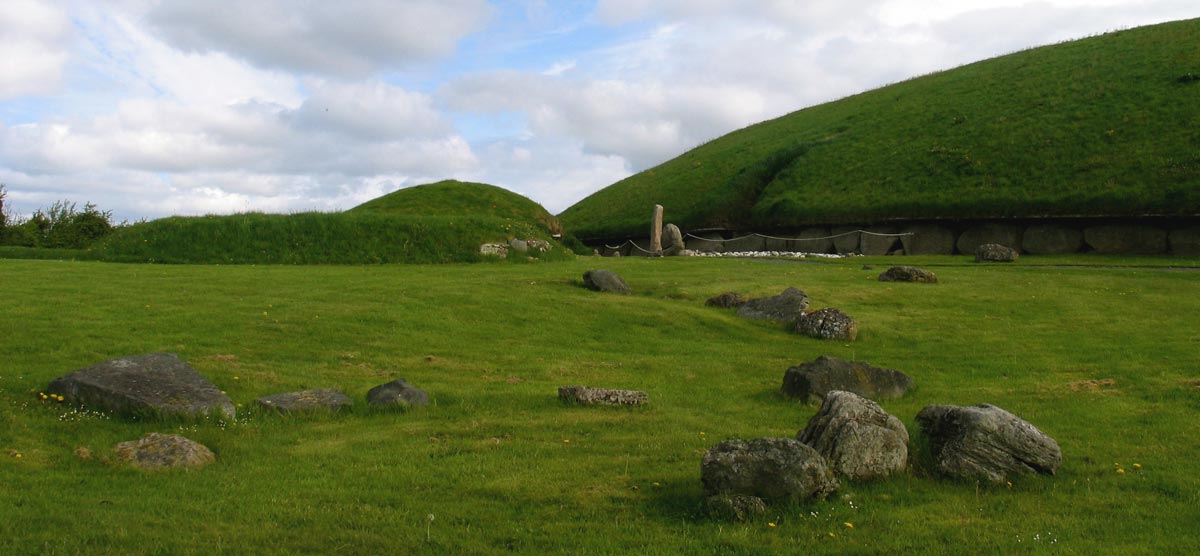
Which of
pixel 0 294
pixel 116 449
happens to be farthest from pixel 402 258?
pixel 116 449

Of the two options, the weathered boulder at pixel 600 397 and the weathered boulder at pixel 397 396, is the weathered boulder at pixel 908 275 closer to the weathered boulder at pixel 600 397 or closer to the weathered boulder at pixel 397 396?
the weathered boulder at pixel 600 397

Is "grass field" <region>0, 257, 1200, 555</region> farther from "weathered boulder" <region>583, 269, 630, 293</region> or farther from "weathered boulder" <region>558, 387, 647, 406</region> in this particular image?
"weathered boulder" <region>583, 269, 630, 293</region>

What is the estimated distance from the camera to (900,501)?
9.98m

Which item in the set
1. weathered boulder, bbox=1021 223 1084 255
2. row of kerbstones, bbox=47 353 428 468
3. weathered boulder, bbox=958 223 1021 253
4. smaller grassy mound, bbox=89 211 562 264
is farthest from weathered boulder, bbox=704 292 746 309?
weathered boulder, bbox=1021 223 1084 255

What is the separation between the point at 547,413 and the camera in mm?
14461

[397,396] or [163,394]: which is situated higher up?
[163,394]

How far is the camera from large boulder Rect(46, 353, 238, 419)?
13000 millimetres

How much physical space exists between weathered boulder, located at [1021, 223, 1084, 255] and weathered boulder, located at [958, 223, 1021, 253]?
0.48 meters

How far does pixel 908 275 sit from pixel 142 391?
26.1 meters

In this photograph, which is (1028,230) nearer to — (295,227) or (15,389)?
(295,227)

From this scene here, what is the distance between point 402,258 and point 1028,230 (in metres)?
32.5

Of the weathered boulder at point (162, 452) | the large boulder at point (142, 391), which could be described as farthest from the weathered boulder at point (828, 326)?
the weathered boulder at point (162, 452)

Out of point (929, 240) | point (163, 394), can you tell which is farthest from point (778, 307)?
point (929, 240)

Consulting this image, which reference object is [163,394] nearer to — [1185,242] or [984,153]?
[1185,242]
